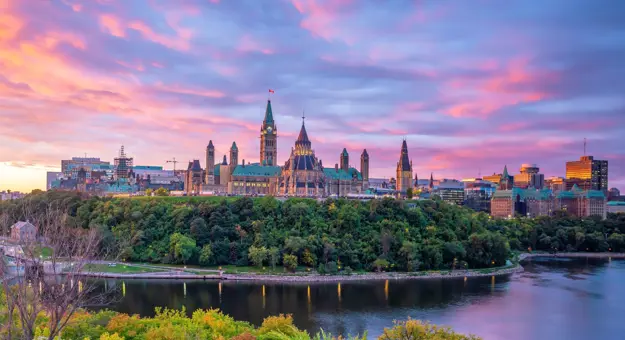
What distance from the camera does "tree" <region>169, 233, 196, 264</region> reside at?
235 feet

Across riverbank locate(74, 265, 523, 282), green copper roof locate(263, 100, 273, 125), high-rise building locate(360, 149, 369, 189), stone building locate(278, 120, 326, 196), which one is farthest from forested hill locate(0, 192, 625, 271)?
high-rise building locate(360, 149, 369, 189)

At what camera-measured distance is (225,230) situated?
7831 centimetres

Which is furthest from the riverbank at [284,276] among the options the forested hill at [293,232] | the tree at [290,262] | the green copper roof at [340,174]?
the green copper roof at [340,174]

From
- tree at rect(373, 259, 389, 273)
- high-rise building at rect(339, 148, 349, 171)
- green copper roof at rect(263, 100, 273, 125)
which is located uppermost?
green copper roof at rect(263, 100, 273, 125)

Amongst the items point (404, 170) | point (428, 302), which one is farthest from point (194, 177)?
point (428, 302)

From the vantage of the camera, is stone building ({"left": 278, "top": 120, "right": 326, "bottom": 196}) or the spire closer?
stone building ({"left": 278, "top": 120, "right": 326, "bottom": 196})

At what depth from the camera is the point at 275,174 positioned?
138750mm

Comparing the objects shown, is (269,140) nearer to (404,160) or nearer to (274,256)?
(404,160)

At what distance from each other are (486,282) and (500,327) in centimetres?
2313

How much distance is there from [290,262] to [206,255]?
11.6 meters

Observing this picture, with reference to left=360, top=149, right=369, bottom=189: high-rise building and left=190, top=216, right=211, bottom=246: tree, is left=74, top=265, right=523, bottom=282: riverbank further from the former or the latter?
left=360, top=149, right=369, bottom=189: high-rise building

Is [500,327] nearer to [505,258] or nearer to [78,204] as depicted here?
[505,258]

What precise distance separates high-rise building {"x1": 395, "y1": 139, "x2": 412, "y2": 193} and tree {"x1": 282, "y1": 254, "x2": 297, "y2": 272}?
94.1 m

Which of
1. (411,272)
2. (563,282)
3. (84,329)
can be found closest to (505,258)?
(563,282)
